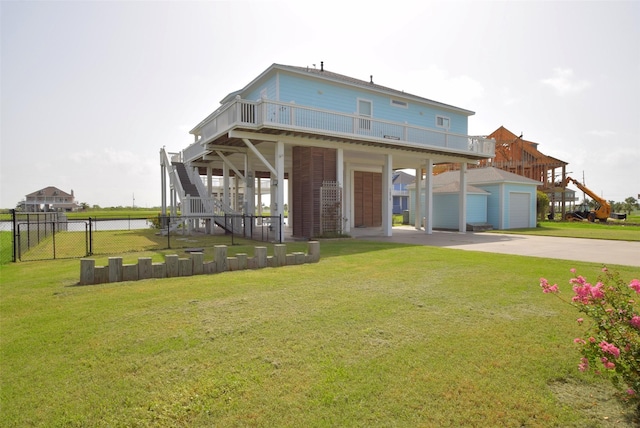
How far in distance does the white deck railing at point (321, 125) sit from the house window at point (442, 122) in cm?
157

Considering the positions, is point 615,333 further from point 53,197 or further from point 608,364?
point 53,197

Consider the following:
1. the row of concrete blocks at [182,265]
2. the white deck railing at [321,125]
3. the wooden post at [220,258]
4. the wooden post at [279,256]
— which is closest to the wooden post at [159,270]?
the row of concrete blocks at [182,265]

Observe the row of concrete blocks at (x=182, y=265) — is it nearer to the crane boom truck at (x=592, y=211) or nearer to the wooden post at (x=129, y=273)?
the wooden post at (x=129, y=273)

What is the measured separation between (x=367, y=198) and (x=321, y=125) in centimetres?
1096

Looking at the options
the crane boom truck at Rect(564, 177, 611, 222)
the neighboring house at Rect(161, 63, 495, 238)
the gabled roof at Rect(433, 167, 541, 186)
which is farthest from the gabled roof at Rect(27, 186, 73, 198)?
the crane boom truck at Rect(564, 177, 611, 222)

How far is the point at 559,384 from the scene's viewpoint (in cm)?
315

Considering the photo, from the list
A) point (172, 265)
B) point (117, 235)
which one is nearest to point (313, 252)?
point (172, 265)

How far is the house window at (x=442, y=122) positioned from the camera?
68.3 feet

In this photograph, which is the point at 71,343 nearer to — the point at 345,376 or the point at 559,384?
the point at 345,376

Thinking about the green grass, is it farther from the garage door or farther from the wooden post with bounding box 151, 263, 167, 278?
the wooden post with bounding box 151, 263, 167, 278

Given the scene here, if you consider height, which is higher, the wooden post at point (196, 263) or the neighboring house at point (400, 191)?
the neighboring house at point (400, 191)

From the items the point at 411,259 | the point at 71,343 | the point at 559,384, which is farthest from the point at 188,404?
the point at 411,259

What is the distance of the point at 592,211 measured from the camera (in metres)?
34.3

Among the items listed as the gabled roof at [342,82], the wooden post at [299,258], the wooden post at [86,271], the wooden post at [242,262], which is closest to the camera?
the wooden post at [86,271]
